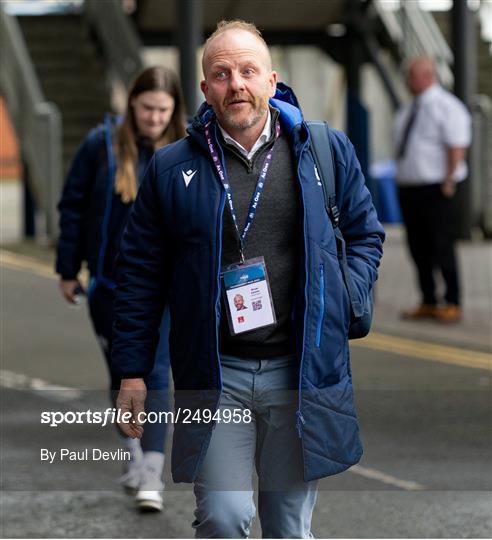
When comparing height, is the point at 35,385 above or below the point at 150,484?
below

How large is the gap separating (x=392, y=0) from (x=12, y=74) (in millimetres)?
5073

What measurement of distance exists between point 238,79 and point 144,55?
17278 mm

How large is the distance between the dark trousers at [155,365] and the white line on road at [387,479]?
1.06 metres

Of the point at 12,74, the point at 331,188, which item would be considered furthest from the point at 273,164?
the point at 12,74

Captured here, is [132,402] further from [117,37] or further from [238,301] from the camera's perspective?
[117,37]

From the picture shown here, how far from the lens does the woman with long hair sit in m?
6.70

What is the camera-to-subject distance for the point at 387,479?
7.20 meters

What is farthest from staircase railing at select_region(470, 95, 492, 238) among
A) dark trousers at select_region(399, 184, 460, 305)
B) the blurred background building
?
dark trousers at select_region(399, 184, 460, 305)

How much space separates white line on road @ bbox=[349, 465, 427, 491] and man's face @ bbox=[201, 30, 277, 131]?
316cm

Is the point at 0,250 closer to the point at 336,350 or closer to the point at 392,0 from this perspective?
the point at 392,0

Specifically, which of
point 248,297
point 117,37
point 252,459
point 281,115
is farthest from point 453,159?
point 248,297

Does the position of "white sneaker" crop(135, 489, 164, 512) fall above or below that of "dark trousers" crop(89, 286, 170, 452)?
below

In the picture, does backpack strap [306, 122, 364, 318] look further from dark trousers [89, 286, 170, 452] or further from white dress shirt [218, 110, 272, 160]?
dark trousers [89, 286, 170, 452]

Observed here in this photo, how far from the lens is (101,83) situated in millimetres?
20625
